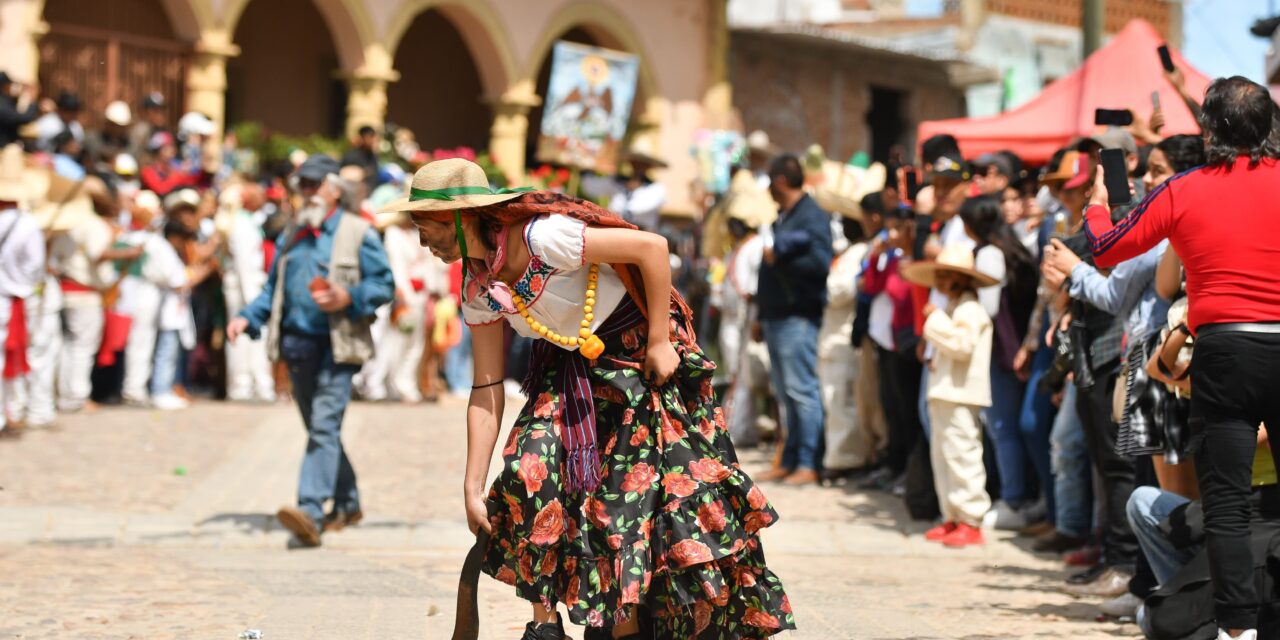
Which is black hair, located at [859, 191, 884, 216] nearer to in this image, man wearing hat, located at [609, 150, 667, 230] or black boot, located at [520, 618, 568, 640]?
man wearing hat, located at [609, 150, 667, 230]

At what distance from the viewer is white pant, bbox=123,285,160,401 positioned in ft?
48.9

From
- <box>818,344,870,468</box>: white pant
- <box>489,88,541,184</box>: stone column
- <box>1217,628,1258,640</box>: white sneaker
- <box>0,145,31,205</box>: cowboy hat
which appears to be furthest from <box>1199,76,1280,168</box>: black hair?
<box>489,88,541,184</box>: stone column

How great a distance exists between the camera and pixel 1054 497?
884 cm

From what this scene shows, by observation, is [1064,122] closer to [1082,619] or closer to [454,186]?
[1082,619]

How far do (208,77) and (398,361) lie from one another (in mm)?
5552

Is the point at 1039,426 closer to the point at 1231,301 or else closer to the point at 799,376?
the point at 799,376

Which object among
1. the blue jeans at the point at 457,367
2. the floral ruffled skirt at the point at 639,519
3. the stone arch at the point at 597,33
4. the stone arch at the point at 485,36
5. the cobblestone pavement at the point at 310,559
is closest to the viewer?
the floral ruffled skirt at the point at 639,519

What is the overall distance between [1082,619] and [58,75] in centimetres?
1526

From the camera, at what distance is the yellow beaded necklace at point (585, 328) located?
16.6 ft

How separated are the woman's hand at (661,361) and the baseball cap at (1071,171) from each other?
3.46 metres

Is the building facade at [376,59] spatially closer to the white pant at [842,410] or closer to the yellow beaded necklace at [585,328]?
the white pant at [842,410]

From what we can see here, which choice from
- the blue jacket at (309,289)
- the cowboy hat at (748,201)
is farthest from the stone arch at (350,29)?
the blue jacket at (309,289)

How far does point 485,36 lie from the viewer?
23562mm

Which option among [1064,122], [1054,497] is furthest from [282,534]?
[1064,122]
